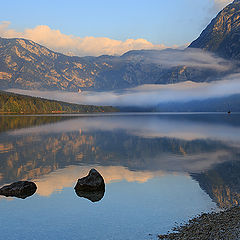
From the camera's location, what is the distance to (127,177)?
3788 centimetres

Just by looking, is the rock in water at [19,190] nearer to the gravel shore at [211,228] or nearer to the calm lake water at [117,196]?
the calm lake water at [117,196]

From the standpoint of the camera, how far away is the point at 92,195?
98.4 feet

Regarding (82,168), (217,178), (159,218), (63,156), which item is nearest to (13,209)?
(159,218)

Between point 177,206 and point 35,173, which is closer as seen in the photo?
point 177,206

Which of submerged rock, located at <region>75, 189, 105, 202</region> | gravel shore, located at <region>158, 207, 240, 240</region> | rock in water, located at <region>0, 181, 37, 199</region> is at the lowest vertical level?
submerged rock, located at <region>75, 189, 105, 202</region>

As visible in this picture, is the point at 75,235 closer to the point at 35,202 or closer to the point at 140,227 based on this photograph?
the point at 140,227

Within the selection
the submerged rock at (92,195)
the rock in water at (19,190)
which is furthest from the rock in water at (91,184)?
the rock in water at (19,190)

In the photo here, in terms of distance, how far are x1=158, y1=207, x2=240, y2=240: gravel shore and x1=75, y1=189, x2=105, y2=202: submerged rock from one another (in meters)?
10.3

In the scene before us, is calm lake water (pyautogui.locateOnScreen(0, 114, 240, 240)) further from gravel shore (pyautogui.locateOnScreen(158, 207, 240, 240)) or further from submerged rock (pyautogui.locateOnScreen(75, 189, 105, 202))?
gravel shore (pyautogui.locateOnScreen(158, 207, 240, 240))

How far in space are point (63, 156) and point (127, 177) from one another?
2032cm

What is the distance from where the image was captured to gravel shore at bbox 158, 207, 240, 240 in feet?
60.4

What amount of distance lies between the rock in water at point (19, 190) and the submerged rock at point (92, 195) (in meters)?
4.95

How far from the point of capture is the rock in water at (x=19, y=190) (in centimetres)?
2917

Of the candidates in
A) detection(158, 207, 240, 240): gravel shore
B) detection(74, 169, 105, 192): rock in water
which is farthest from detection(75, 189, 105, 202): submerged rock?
detection(158, 207, 240, 240): gravel shore
